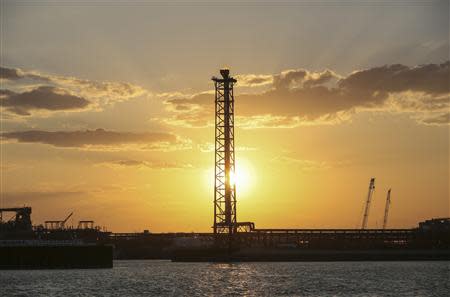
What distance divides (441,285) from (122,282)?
58391 millimetres

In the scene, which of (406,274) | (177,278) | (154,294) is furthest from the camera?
(406,274)

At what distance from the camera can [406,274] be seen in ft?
607

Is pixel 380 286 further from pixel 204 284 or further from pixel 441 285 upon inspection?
pixel 204 284

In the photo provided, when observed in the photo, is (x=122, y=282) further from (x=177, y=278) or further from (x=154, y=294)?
(x=154, y=294)

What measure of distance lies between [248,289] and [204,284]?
42.2ft

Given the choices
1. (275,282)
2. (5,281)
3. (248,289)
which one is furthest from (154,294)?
(5,281)

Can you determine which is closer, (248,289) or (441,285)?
(248,289)

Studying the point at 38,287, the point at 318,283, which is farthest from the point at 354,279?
the point at 38,287

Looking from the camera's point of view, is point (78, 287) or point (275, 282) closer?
point (78, 287)

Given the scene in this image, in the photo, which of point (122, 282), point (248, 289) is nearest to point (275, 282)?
point (248, 289)

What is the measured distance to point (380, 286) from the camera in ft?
479

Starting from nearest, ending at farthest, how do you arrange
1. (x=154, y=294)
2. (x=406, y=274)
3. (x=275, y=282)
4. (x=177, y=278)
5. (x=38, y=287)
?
(x=154, y=294)
(x=38, y=287)
(x=275, y=282)
(x=177, y=278)
(x=406, y=274)

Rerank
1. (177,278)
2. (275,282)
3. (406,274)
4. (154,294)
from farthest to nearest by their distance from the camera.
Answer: (406,274)
(177,278)
(275,282)
(154,294)

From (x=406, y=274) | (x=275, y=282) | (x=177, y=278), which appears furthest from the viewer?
(x=406, y=274)
